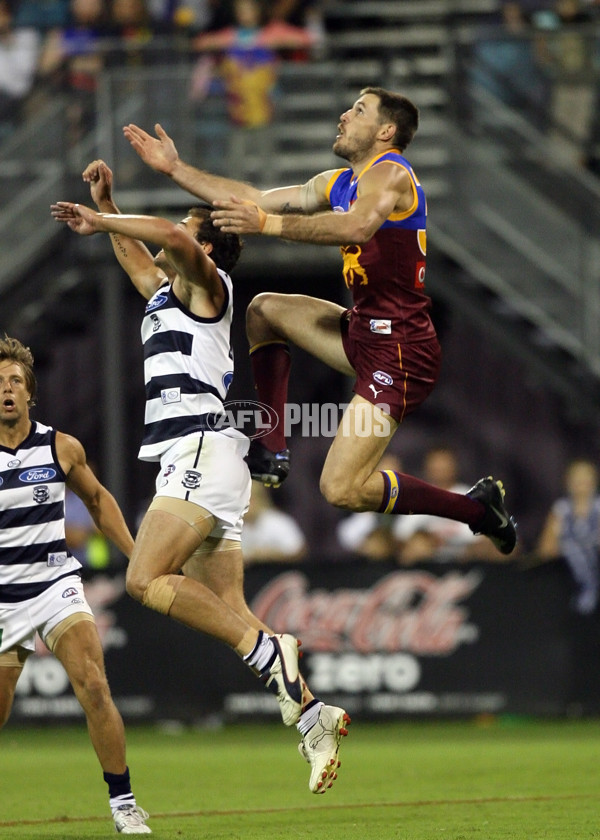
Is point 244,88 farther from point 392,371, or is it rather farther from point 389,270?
point 392,371

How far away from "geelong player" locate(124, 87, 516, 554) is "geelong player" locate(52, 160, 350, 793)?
385mm

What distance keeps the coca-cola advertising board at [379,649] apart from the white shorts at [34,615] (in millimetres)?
5853

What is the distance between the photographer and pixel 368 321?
812cm

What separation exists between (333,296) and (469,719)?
5.69m

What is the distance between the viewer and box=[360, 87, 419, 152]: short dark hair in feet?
26.0

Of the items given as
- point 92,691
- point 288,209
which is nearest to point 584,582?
point 288,209

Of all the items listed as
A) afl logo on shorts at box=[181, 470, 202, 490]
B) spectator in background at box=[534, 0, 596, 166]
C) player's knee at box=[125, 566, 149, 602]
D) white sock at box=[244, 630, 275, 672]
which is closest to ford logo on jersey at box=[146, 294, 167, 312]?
afl logo on shorts at box=[181, 470, 202, 490]

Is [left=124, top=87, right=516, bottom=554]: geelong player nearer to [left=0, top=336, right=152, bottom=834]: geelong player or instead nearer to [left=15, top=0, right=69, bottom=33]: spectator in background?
[left=0, top=336, right=152, bottom=834]: geelong player

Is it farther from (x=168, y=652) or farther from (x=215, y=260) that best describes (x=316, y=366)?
(x=215, y=260)

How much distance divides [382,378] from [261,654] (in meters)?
1.71

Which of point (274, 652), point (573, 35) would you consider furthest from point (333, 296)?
point (274, 652)

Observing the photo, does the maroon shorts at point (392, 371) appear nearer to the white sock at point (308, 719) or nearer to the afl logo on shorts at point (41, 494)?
the white sock at point (308, 719)

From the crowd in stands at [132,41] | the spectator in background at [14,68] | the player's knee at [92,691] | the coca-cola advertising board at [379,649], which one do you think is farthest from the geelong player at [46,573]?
the spectator in background at [14,68]

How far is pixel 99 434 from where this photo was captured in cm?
1803
